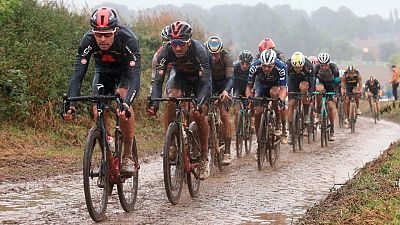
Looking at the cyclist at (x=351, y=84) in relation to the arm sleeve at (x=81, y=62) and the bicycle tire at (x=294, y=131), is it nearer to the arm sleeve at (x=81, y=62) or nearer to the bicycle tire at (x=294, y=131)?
the bicycle tire at (x=294, y=131)

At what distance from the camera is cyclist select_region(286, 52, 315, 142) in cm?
1655

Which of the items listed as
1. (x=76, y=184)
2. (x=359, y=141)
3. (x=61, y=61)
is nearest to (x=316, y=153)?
→ (x=359, y=141)

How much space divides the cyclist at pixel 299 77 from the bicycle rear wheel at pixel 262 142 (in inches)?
130

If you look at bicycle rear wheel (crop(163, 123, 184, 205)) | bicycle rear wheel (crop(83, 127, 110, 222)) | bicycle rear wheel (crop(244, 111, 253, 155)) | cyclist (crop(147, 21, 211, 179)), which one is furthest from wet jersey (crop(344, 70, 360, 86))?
bicycle rear wheel (crop(83, 127, 110, 222))

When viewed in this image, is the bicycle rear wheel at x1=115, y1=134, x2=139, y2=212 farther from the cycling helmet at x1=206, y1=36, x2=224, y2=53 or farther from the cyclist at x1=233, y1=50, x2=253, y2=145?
the cyclist at x1=233, y1=50, x2=253, y2=145

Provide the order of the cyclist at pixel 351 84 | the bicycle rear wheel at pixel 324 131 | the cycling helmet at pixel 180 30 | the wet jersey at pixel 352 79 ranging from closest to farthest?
the cycling helmet at pixel 180 30, the bicycle rear wheel at pixel 324 131, the cyclist at pixel 351 84, the wet jersey at pixel 352 79

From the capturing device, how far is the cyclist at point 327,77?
1923 centimetres

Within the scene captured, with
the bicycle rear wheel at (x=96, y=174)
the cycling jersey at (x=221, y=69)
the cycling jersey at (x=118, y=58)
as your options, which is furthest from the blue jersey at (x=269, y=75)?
the bicycle rear wheel at (x=96, y=174)

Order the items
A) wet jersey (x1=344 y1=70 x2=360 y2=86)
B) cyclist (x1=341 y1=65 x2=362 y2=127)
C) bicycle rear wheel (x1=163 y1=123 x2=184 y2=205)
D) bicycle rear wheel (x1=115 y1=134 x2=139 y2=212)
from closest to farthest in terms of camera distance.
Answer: bicycle rear wheel (x1=115 y1=134 x2=139 y2=212) < bicycle rear wheel (x1=163 y1=123 x2=184 y2=205) < cyclist (x1=341 y1=65 x2=362 y2=127) < wet jersey (x1=344 y1=70 x2=360 y2=86)

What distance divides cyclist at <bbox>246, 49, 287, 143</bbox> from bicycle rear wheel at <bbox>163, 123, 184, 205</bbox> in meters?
4.38

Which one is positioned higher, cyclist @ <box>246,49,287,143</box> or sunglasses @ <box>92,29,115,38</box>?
sunglasses @ <box>92,29,115,38</box>

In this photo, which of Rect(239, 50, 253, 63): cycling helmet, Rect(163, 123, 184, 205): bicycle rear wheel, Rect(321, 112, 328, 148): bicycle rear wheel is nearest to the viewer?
Rect(163, 123, 184, 205): bicycle rear wheel

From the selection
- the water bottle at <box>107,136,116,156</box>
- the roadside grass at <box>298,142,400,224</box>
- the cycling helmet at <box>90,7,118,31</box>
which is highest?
the cycling helmet at <box>90,7,118,31</box>

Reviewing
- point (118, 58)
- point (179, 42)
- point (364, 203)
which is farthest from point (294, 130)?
point (364, 203)
